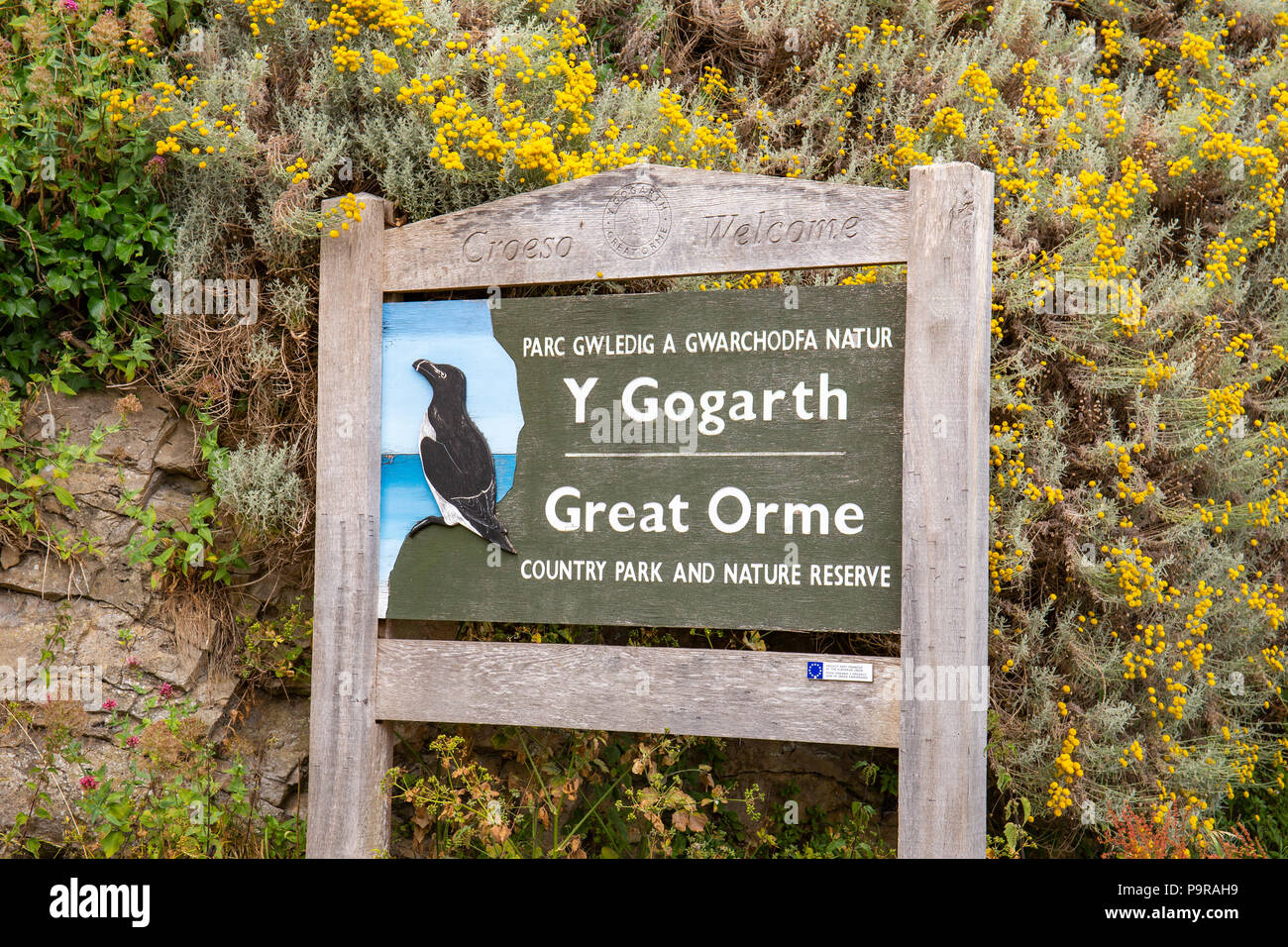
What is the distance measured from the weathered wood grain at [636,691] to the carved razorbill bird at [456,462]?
1.38 feet

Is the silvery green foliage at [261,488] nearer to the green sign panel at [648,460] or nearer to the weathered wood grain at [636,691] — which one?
the green sign panel at [648,460]

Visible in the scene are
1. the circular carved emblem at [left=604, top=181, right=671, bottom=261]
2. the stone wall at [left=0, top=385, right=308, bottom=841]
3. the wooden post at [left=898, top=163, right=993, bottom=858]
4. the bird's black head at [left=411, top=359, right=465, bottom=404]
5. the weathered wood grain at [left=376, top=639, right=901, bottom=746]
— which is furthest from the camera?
the stone wall at [left=0, top=385, right=308, bottom=841]

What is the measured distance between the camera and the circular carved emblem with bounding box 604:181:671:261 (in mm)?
3158

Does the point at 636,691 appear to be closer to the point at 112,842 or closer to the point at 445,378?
the point at 445,378

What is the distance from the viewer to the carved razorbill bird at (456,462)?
10.6 ft

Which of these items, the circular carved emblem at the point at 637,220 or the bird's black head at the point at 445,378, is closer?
the circular carved emblem at the point at 637,220

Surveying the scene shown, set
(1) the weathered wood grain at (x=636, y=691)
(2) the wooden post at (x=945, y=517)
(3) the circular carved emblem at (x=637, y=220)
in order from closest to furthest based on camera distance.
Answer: (2) the wooden post at (x=945, y=517) < (1) the weathered wood grain at (x=636, y=691) < (3) the circular carved emblem at (x=637, y=220)

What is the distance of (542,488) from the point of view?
3197 mm

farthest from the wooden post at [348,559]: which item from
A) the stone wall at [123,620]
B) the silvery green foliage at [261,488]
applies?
the stone wall at [123,620]

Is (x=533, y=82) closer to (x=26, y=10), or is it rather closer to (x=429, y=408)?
(x=429, y=408)

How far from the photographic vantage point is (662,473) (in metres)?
3.11

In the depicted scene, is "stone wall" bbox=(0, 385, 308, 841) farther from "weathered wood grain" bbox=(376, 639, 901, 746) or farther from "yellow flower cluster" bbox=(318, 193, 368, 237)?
"yellow flower cluster" bbox=(318, 193, 368, 237)

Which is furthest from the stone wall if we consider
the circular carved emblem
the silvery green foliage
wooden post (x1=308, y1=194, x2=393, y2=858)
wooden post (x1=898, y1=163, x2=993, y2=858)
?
wooden post (x1=898, y1=163, x2=993, y2=858)

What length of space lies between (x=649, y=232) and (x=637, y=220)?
6cm
